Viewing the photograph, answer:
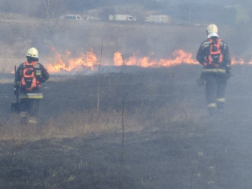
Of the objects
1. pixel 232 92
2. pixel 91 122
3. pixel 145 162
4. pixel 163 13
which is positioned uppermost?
pixel 163 13

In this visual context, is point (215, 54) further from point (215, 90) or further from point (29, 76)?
point (29, 76)

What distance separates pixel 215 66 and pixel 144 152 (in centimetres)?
403

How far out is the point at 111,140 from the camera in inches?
307

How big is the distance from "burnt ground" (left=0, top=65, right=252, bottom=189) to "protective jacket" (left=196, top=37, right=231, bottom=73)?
3.69 ft

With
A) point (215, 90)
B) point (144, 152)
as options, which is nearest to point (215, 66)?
point (215, 90)

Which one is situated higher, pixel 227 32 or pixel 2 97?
pixel 227 32

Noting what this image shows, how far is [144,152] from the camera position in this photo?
23.1 feet

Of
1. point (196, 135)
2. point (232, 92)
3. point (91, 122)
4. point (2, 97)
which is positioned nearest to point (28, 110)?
point (91, 122)

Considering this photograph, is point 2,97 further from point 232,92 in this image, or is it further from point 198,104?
point 232,92

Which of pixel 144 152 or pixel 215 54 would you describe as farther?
pixel 215 54

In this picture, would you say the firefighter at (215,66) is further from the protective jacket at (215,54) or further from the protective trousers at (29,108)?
the protective trousers at (29,108)

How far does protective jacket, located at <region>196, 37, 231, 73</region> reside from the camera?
1020cm

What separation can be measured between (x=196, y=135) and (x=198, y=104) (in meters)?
3.69

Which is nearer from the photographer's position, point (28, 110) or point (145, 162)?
point (145, 162)
